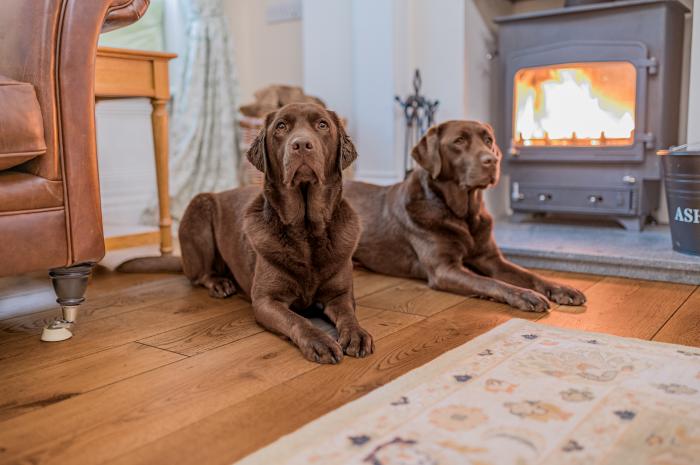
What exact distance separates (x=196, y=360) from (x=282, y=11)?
3.46m

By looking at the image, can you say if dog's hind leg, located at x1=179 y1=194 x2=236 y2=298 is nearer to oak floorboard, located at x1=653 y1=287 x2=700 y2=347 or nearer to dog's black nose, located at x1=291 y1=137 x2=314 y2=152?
dog's black nose, located at x1=291 y1=137 x2=314 y2=152

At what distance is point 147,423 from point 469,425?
24.4 inches

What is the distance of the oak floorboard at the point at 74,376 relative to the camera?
4.66 feet

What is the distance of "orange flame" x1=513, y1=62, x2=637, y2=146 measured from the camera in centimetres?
321

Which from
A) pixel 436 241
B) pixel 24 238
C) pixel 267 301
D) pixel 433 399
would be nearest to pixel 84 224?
pixel 24 238

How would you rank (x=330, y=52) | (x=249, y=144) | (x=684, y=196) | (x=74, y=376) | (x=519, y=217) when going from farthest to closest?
(x=330, y=52)
(x=249, y=144)
(x=519, y=217)
(x=684, y=196)
(x=74, y=376)

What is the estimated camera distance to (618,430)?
1.20 meters

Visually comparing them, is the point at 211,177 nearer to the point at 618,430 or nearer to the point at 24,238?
the point at 24,238

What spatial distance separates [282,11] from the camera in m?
4.60

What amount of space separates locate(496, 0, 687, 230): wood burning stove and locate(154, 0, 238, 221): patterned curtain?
183 centimetres

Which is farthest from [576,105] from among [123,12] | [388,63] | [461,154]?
[123,12]

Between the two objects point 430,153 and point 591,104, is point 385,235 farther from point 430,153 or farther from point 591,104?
point 591,104

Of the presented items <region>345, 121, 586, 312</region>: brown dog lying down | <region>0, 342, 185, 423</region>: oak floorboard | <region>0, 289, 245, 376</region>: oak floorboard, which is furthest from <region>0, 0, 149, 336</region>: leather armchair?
<region>345, 121, 586, 312</region>: brown dog lying down

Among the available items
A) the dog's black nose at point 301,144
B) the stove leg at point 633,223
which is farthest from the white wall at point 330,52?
the dog's black nose at point 301,144
